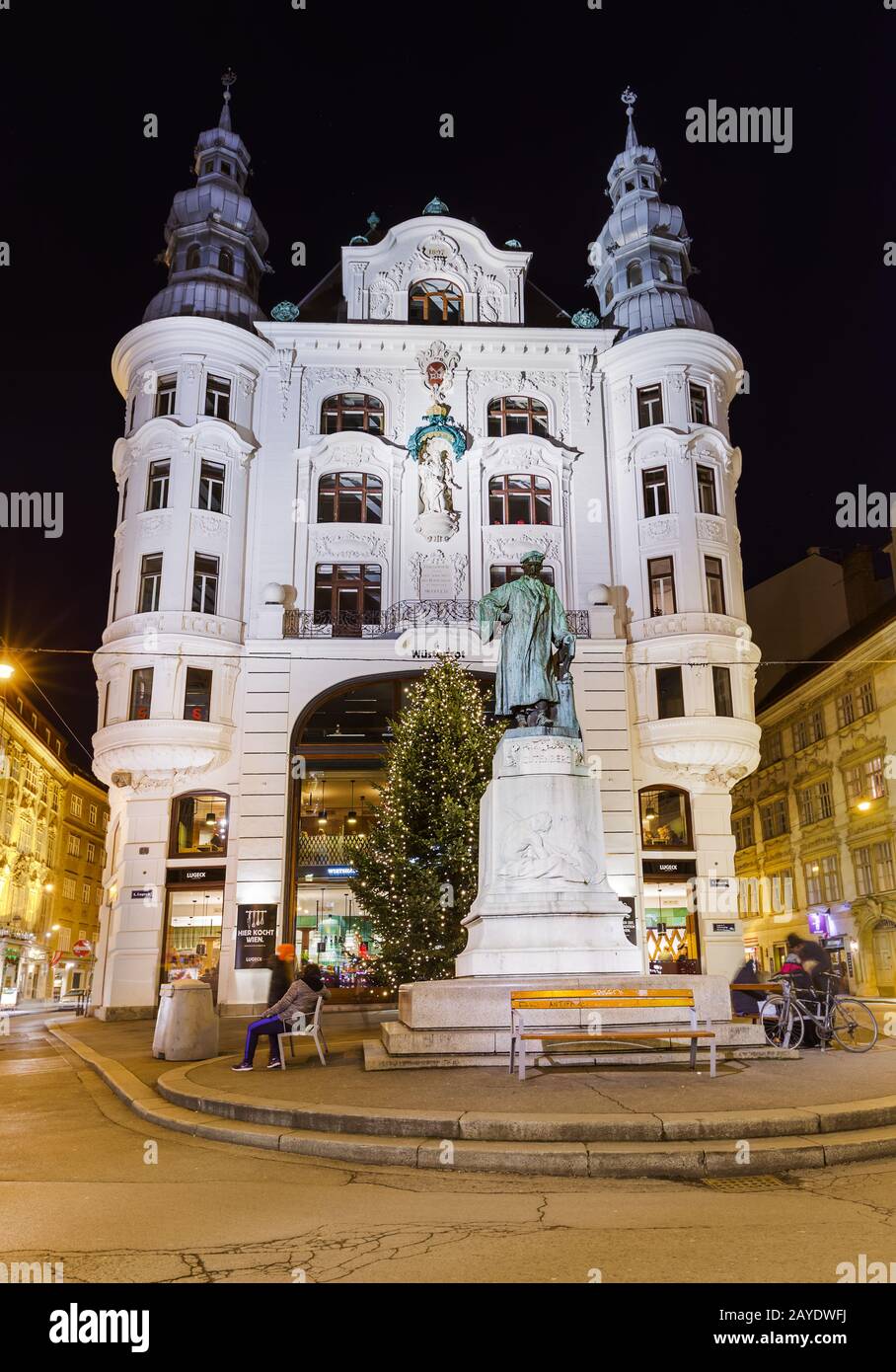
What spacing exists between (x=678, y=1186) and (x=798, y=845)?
41145mm

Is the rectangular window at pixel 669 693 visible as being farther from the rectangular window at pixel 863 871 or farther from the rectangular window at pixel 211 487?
the rectangular window at pixel 863 871

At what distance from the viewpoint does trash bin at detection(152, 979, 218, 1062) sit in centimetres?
1268

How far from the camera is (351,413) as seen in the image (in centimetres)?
3038

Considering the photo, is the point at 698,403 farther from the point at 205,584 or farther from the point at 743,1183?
the point at 743,1183

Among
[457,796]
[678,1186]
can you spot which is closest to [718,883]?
[457,796]

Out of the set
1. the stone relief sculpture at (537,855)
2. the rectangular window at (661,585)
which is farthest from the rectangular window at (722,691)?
the stone relief sculpture at (537,855)

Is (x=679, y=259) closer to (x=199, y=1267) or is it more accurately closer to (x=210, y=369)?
(x=210, y=369)

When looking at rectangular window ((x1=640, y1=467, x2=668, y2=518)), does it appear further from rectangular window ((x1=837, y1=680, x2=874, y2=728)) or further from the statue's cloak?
the statue's cloak

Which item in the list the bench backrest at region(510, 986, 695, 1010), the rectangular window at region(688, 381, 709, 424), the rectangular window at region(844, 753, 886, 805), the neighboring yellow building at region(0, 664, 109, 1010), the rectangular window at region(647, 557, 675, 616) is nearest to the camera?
the bench backrest at region(510, 986, 695, 1010)

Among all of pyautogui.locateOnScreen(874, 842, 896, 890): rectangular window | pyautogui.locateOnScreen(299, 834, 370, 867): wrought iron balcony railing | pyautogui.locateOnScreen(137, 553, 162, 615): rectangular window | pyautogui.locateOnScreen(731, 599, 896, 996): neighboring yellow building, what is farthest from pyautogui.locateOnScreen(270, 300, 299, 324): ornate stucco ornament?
pyautogui.locateOnScreen(874, 842, 896, 890): rectangular window

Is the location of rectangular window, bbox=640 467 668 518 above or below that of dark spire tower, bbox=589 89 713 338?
below

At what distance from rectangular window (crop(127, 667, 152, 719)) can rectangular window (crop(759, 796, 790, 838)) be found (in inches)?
1231

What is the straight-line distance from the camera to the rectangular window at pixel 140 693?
26.4m

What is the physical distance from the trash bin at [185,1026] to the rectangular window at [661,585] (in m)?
18.9
